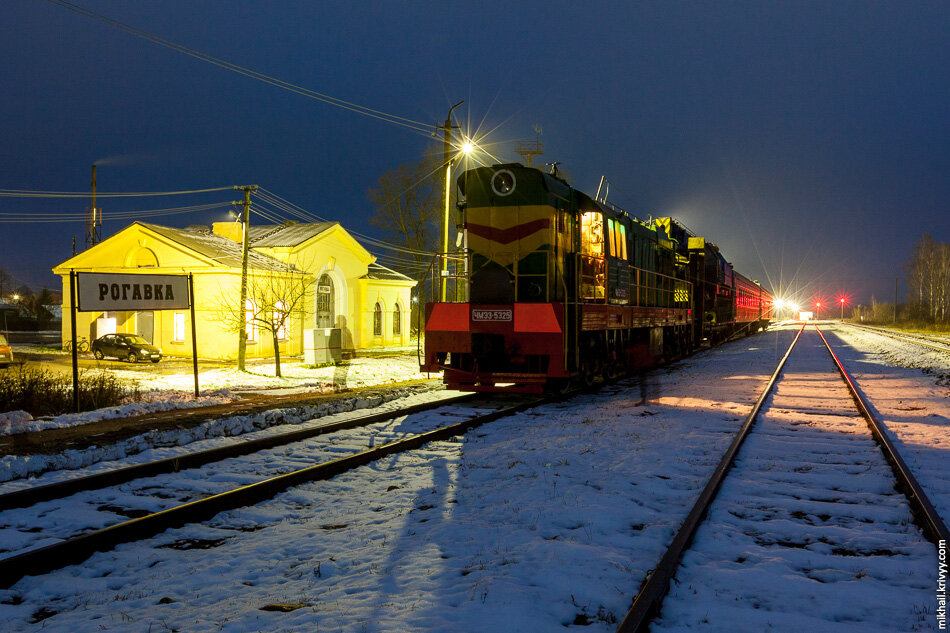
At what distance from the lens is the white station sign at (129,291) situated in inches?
436

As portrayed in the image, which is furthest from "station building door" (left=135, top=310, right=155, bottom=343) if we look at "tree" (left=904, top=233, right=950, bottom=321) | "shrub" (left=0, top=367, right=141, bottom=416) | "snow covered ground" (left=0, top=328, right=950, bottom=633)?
"tree" (left=904, top=233, right=950, bottom=321)

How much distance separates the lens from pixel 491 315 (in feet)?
35.7

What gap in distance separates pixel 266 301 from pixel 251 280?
10.4ft

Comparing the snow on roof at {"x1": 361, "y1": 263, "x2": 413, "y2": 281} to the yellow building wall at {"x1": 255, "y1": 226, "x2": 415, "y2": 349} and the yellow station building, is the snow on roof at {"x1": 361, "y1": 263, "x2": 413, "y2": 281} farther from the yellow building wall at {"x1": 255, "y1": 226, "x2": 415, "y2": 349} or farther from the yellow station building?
the yellow building wall at {"x1": 255, "y1": 226, "x2": 415, "y2": 349}

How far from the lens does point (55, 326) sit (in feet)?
220

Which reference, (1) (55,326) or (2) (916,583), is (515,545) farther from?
(1) (55,326)

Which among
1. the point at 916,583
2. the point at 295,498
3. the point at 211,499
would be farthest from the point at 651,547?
the point at 211,499

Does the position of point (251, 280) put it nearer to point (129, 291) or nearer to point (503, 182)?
point (129, 291)

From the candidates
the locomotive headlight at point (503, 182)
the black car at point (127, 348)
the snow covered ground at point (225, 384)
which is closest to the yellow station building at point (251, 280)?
→ the black car at point (127, 348)

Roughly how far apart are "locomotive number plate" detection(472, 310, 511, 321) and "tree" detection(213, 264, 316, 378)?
12.6m

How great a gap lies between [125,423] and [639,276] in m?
11.3

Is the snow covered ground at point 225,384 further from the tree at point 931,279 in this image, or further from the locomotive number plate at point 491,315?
the tree at point 931,279

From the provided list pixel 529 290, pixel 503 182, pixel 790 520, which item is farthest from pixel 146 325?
pixel 790 520

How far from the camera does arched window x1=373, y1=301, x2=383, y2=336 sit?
34.6 m
